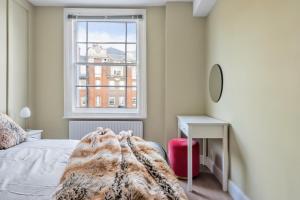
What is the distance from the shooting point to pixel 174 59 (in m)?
4.36

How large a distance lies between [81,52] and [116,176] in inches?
142

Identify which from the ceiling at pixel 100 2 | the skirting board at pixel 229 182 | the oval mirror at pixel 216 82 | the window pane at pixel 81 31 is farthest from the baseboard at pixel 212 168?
the window pane at pixel 81 31

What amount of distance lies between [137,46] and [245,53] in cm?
230

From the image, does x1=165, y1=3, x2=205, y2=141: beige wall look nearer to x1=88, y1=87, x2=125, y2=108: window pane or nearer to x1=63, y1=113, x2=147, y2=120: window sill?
x1=63, y1=113, x2=147, y2=120: window sill

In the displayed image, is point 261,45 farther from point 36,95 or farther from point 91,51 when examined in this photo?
point 36,95

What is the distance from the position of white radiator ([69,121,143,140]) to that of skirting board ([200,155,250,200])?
46.3 inches

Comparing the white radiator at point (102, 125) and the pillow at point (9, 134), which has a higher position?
the pillow at point (9, 134)

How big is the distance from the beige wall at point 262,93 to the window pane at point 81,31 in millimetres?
2395

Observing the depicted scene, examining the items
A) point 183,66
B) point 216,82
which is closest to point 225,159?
point 216,82

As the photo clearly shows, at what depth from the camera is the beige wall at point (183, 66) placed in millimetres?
4352

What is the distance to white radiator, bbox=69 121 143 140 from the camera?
14.7 feet

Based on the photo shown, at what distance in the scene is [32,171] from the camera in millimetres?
1711

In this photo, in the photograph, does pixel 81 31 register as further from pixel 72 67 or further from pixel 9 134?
pixel 9 134

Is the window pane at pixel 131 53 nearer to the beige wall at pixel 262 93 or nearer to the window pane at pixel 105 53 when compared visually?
the window pane at pixel 105 53
